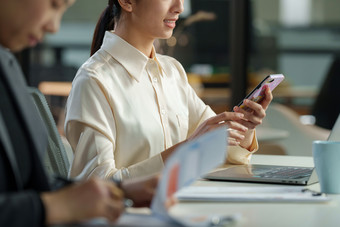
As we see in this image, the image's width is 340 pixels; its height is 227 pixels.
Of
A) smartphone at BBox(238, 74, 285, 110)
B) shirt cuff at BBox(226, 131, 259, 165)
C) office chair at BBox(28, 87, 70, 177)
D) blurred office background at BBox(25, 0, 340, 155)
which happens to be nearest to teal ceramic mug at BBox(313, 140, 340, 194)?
smartphone at BBox(238, 74, 285, 110)

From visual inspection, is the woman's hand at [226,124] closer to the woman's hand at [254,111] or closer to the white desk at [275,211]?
the woman's hand at [254,111]

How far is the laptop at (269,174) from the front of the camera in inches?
58.9

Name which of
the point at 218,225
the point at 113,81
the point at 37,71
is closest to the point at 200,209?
the point at 218,225

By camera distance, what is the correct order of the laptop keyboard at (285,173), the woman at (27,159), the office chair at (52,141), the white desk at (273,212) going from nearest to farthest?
1. the woman at (27,159)
2. the white desk at (273,212)
3. the laptop keyboard at (285,173)
4. the office chair at (52,141)

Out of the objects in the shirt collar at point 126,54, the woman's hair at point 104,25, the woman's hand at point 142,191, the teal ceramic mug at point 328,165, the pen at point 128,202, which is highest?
the woman's hair at point 104,25

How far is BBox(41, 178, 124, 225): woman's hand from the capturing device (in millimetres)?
898

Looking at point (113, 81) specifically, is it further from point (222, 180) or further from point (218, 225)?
point (218, 225)

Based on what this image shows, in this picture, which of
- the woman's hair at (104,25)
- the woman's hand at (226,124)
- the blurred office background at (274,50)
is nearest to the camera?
the woman's hand at (226,124)

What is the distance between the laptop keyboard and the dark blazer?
0.69 metres

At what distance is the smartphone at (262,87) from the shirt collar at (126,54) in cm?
36

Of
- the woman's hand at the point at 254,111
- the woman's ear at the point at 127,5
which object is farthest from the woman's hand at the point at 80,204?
the woman's ear at the point at 127,5

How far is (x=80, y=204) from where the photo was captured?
903 mm

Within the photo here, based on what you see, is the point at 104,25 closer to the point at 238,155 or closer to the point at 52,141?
the point at 52,141

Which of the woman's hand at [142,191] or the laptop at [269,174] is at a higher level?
the woman's hand at [142,191]
